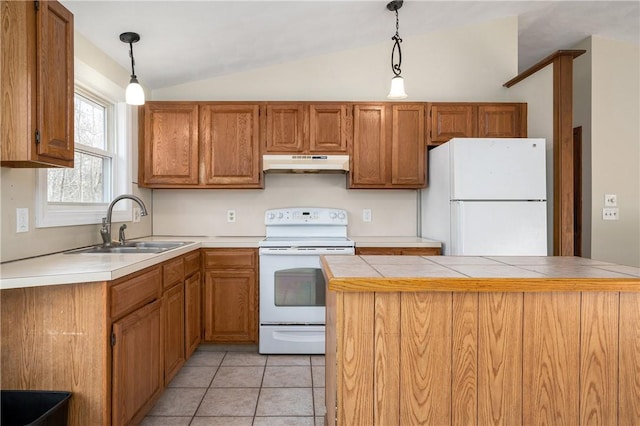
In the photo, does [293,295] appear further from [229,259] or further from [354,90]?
[354,90]

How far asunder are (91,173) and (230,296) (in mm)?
1377

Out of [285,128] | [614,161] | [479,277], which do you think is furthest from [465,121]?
[479,277]

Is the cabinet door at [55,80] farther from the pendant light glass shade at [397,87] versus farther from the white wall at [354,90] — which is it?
the pendant light glass shade at [397,87]

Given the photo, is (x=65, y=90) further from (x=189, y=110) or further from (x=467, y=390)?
(x=467, y=390)

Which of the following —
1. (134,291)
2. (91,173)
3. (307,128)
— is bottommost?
(134,291)

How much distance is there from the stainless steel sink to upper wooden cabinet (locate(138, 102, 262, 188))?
2.04ft

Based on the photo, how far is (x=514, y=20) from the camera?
3533 millimetres

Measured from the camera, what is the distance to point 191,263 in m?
2.71

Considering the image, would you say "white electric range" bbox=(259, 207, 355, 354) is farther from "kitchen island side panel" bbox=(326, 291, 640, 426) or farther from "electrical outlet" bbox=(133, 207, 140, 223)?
"kitchen island side panel" bbox=(326, 291, 640, 426)

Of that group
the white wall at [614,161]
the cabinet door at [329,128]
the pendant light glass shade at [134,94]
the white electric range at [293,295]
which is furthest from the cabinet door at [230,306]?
the white wall at [614,161]

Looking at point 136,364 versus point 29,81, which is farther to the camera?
point 136,364

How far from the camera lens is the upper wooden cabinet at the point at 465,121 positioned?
3.21 metres

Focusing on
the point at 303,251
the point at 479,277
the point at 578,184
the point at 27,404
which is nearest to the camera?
the point at 479,277

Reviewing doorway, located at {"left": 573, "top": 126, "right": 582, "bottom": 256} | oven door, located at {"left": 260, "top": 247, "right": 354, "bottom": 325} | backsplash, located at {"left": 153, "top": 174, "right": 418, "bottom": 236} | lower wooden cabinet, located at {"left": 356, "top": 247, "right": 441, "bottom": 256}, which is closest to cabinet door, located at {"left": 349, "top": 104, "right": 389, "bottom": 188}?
backsplash, located at {"left": 153, "top": 174, "right": 418, "bottom": 236}
